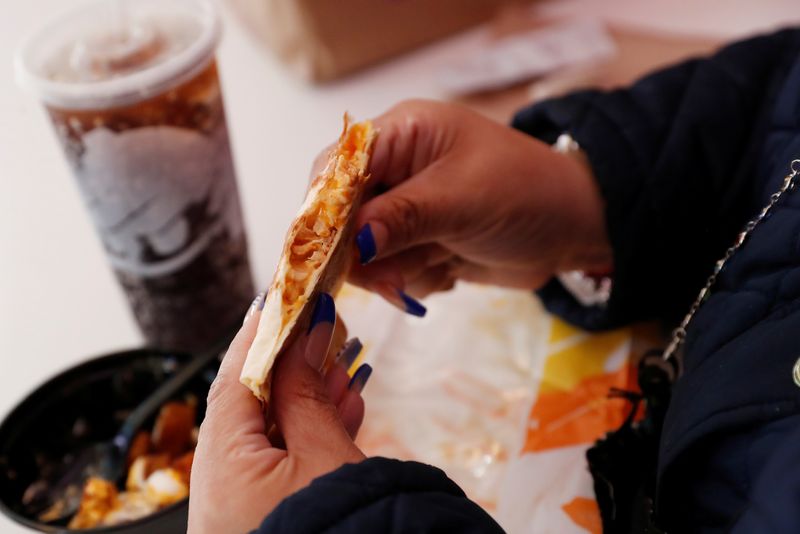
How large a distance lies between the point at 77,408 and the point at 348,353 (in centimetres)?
25

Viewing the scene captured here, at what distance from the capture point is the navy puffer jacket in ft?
1.01

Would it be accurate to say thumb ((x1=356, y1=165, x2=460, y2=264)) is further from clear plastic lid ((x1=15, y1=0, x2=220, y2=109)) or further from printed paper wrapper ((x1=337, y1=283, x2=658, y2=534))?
clear plastic lid ((x1=15, y1=0, x2=220, y2=109))

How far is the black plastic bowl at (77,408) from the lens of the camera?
0.54 m

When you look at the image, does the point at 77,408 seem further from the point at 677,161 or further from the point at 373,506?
the point at 677,161

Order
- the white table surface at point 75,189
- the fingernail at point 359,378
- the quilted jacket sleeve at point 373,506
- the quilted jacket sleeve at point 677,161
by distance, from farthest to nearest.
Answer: the white table surface at point 75,189
the quilted jacket sleeve at point 677,161
the fingernail at point 359,378
the quilted jacket sleeve at point 373,506

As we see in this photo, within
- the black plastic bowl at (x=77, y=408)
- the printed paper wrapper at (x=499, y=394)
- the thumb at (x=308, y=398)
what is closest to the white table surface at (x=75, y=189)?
the black plastic bowl at (x=77, y=408)

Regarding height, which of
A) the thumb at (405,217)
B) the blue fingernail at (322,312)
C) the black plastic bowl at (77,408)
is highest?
the blue fingernail at (322,312)

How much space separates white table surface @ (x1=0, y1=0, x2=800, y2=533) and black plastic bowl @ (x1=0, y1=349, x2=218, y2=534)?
45mm

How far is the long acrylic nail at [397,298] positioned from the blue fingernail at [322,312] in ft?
0.45

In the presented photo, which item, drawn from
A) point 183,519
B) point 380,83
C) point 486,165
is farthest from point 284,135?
point 183,519

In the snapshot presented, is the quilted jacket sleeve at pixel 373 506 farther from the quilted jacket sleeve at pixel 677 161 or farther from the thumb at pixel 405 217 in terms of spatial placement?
the quilted jacket sleeve at pixel 677 161

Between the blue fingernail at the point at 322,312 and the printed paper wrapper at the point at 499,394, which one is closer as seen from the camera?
the blue fingernail at the point at 322,312

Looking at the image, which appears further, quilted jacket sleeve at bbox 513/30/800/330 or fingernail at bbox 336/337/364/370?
quilted jacket sleeve at bbox 513/30/800/330

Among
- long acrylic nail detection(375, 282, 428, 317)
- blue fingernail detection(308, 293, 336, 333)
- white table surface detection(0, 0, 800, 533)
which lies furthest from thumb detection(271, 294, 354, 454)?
white table surface detection(0, 0, 800, 533)
